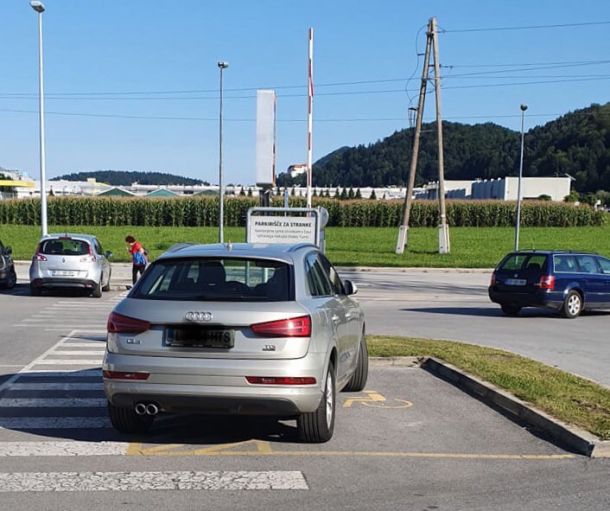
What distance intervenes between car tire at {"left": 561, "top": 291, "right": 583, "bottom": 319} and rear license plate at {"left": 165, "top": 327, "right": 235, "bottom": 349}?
45.1ft

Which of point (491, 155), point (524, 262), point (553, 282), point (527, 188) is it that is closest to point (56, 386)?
point (553, 282)

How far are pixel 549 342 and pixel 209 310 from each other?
362 inches

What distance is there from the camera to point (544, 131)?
13775 centimetres

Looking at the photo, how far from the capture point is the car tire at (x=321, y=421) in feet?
21.4

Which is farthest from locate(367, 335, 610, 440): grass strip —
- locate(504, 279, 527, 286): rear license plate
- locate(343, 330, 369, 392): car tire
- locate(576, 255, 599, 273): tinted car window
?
locate(576, 255, 599, 273): tinted car window

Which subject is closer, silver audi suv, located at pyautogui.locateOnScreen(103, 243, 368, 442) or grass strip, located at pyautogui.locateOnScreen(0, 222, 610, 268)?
silver audi suv, located at pyautogui.locateOnScreen(103, 243, 368, 442)

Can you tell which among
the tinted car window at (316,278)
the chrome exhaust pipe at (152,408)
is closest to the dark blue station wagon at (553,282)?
the tinted car window at (316,278)

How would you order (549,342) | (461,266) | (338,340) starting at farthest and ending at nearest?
(461,266), (549,342), (338,340)

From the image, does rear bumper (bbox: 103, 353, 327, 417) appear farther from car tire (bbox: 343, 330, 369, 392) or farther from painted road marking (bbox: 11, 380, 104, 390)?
painted road marking (bbox: 11, 380, 104, 390)

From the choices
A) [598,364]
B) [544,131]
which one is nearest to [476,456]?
[598,364]

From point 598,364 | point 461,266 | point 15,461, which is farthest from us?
point 461,266

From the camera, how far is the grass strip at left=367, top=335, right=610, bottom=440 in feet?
24.3

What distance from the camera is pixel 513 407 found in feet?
26.3

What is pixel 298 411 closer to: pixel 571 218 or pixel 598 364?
pixel 598 364
